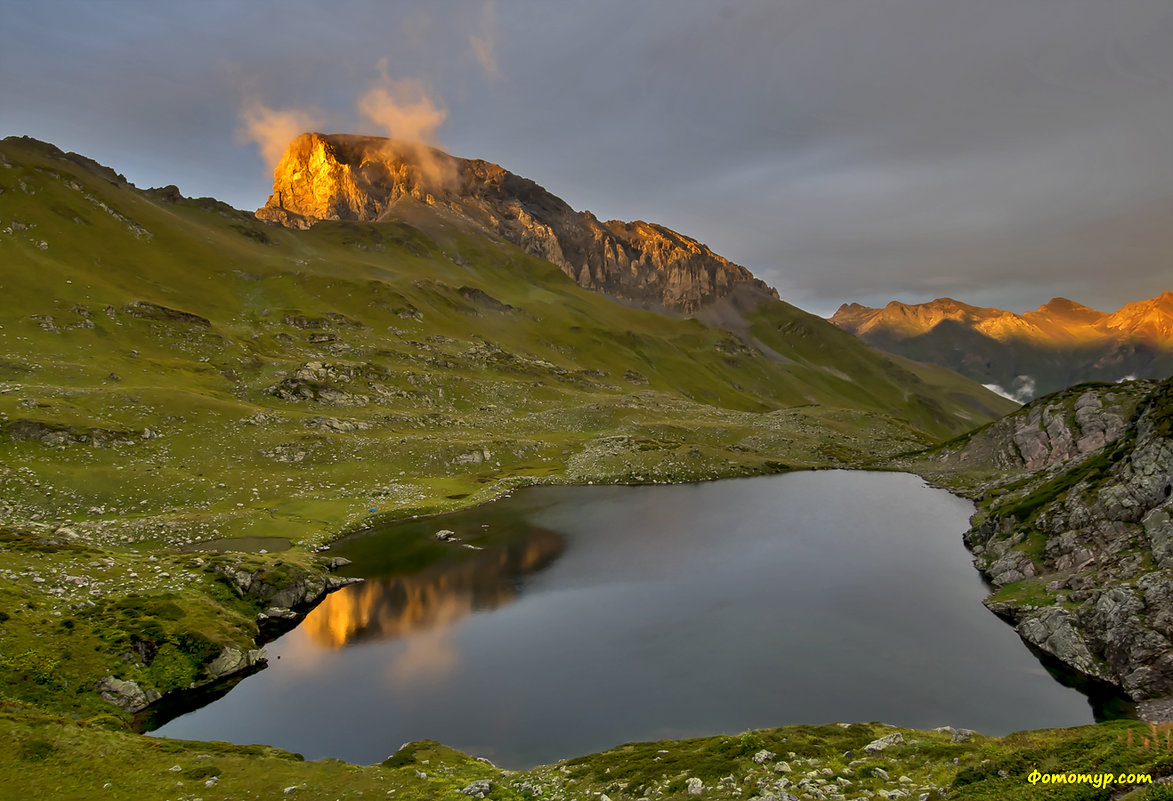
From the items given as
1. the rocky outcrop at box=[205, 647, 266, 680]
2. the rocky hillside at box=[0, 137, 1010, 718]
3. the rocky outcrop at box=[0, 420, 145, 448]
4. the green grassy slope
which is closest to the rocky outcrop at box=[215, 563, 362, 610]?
the rocky hillside at box=[0, 137, 1010, 718]

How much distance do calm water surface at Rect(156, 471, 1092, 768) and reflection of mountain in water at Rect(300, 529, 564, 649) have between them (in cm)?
22

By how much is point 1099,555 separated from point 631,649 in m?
44.2

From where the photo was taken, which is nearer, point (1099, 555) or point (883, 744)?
point (883, 744)

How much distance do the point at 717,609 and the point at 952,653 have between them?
19144mm

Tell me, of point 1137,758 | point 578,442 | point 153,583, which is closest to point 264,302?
point 578,442

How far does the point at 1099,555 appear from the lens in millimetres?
51156

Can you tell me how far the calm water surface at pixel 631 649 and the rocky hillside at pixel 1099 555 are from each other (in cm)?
332

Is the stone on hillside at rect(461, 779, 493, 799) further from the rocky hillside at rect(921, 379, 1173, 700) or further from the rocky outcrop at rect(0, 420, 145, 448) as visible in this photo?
the rocky outcrop at rect(0, 420, 145, 448)

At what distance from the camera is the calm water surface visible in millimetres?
36812

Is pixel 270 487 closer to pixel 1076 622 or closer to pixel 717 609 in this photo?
pixel 717 609

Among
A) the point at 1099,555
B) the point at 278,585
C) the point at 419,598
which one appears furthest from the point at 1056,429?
the point at 278,585

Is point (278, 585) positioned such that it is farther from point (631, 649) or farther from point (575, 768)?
point (575, 768)

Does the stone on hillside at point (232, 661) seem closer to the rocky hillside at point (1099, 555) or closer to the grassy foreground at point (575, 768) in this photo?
the grassy foreground at point (575, 768)

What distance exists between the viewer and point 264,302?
182500mm
